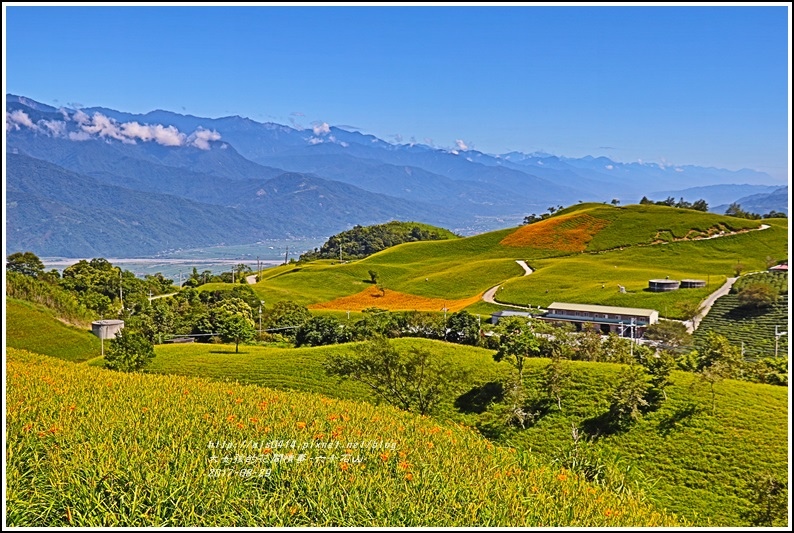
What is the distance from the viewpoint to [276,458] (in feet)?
14.8

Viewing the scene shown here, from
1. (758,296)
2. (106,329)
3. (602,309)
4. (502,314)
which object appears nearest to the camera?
(106,329)

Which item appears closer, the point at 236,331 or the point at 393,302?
the point at 236,331

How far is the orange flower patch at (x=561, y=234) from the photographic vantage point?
71188mm

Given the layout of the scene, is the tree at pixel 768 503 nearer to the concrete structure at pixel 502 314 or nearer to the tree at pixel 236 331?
the tree at pixel 236 331

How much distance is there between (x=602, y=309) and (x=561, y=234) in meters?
31.7

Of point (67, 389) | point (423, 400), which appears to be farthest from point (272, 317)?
point (67, 389)

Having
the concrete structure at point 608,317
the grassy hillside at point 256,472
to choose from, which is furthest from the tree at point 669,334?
the grassy hillside at point 256,472

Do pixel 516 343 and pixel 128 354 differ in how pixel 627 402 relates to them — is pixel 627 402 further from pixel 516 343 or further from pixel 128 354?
pixel 128 354

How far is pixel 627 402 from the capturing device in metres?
15.9

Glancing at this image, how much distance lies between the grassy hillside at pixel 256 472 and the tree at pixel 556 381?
11377 mm

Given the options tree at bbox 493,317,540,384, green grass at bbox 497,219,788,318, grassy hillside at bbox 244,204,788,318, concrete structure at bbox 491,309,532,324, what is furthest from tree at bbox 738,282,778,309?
tree at bbox 493,317,540,384

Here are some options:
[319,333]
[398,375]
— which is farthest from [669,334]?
[398,375]

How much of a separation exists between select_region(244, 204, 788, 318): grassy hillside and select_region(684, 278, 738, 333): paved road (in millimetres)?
787

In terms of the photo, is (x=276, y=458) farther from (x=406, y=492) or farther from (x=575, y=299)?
(x=575, y=299)
